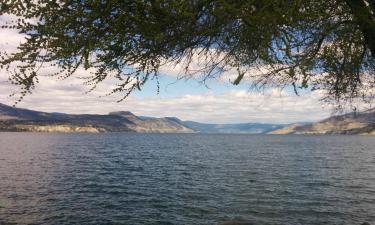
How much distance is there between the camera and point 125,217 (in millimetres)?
33875

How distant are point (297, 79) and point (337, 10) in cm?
224

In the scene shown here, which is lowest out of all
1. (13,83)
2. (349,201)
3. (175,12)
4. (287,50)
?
(349,201)

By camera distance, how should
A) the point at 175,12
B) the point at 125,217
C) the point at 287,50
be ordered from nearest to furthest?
the point at 175,12 → the point at 287,50 → the point at 125,217

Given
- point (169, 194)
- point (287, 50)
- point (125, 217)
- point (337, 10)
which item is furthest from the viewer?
point (169, 194)

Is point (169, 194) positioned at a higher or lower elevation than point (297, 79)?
lower

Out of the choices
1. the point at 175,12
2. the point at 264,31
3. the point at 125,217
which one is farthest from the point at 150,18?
the point at 125,217

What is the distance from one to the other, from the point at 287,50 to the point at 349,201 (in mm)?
36592

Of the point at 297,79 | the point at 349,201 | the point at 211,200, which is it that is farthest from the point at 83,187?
the point at 297,79

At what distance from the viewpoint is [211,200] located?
4116 centimetres

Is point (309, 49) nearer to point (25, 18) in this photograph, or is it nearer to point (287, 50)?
point (287, 50)

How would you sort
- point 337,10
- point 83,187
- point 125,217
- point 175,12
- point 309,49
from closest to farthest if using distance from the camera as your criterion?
point 175,12
point 337,10
point 309,49
point 125,217
point 83,187

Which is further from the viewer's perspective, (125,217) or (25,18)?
(125,217)

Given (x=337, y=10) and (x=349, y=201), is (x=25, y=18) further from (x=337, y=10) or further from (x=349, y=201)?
(x=349, y=201)

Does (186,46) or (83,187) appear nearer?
(186,46)
